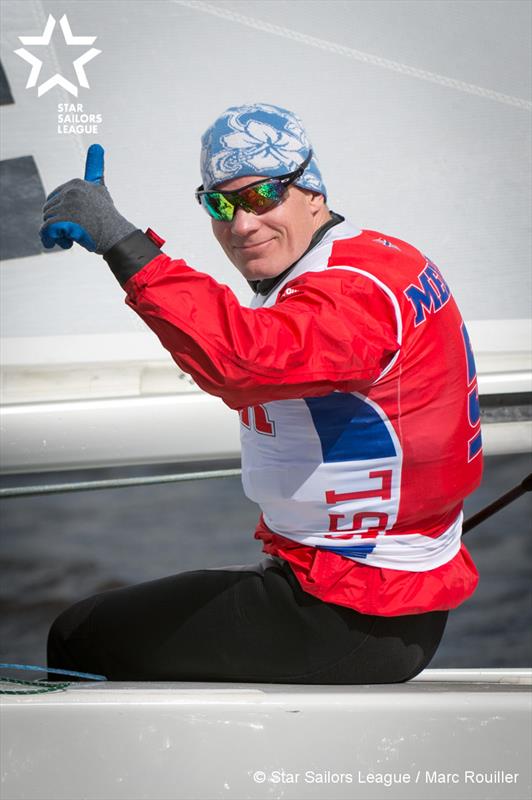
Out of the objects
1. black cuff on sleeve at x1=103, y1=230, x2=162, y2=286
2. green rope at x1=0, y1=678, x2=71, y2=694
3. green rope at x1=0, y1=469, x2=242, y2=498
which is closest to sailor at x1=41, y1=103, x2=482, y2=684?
black cuff on sleeve at x1=103, y1=230, x2=162, y2=286

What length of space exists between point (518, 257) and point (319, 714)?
1.40 meters

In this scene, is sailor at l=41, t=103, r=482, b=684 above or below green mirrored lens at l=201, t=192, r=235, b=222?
below

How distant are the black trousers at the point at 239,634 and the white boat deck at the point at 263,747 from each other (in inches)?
4.2

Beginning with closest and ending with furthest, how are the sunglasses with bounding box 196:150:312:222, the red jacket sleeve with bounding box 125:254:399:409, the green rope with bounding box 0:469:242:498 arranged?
the red jacket sleeve with bounding box 125:254:399:409
the sunglasses with bounding box 196:150:312:222
the green rope with bounding box 0:469:242:498

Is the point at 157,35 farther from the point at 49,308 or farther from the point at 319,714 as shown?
the point at 319,714

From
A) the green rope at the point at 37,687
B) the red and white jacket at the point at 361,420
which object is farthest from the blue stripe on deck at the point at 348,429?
the green rope at the point at 37,687

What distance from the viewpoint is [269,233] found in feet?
4.09

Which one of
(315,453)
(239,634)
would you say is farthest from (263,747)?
(315,453)

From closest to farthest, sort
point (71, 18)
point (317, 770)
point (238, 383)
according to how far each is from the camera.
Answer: point (238, 383) → point (317, 770) → point (71, 18)

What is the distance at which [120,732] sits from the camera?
3.68 feet

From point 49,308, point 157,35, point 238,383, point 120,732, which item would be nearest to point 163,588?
point 120,732

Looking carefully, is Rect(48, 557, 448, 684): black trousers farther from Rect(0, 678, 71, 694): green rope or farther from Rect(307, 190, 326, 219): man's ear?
Rect(307, 190, 326, 219): man's ear

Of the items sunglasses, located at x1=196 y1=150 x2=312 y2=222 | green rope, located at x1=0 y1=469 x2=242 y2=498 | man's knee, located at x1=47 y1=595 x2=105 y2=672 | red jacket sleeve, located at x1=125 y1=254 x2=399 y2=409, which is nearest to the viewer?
red jacket sleeve, located at x1=125 y1=254 x2=399 y2=409

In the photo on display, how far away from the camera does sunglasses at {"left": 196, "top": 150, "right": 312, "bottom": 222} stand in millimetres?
1227
